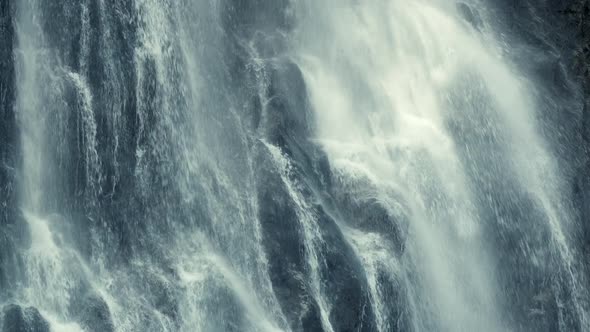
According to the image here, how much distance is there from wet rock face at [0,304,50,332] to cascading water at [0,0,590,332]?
1.3 inches

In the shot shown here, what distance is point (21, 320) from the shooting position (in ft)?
102

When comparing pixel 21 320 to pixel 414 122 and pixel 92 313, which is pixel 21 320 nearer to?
pixel 92 313

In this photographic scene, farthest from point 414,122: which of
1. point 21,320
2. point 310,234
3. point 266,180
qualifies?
point 21,320

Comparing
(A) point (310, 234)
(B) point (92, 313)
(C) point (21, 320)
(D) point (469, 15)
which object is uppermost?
(C) point (21, 320)

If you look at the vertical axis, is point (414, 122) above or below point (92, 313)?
below

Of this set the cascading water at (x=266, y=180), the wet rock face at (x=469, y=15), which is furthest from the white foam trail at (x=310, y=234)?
the wet rock face at (x=469, y=15)

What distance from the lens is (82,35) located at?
113 ft

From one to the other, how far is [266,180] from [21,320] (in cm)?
770

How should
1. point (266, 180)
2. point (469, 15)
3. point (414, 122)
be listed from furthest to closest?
point (469, 15)
point (414, 122)
point (266, 180)

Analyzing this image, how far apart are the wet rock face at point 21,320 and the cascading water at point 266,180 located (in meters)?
0.03

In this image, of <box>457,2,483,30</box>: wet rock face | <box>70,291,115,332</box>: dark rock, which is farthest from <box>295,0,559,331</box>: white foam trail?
<box>70,291,115,332</box>: dark rock

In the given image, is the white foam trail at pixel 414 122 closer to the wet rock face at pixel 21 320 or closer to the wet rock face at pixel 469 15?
the wet rock face at pixel 469 15

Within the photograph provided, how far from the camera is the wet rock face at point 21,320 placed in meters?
31.0

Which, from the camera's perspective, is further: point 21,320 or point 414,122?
point 414,122
